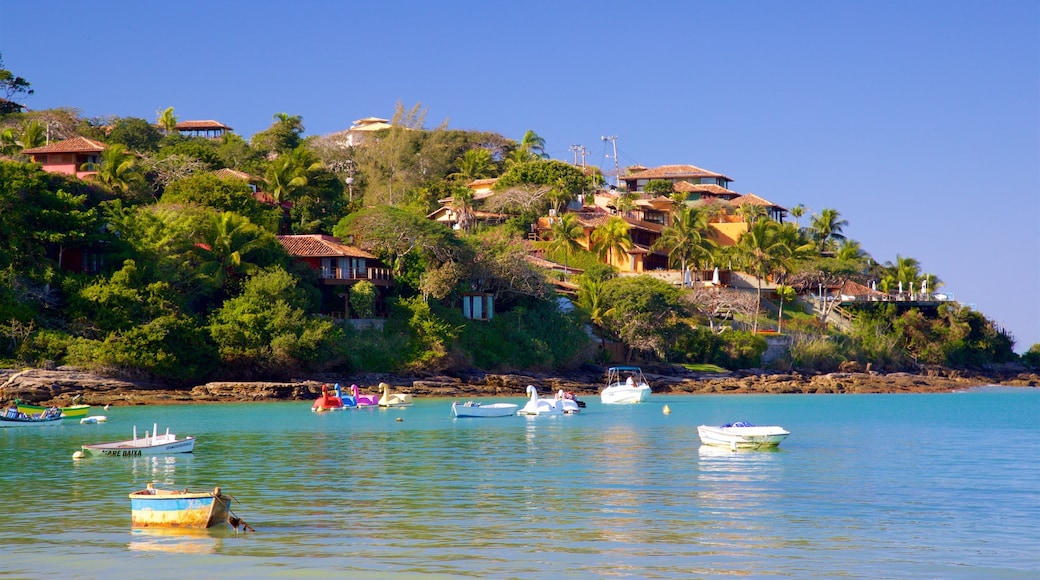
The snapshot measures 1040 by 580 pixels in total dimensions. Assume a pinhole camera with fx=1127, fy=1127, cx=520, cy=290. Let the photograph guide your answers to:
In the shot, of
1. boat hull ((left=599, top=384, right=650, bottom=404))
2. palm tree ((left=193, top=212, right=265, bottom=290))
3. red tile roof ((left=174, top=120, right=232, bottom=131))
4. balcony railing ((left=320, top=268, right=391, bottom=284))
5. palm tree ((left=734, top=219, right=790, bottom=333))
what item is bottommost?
boat hull ((left=599, top=384, right=650, bottom=404))

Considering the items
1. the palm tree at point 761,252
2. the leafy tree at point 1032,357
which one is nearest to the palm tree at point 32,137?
the palm tree at point 761,252

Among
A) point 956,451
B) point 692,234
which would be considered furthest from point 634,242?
point 956,451

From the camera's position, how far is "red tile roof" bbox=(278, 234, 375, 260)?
67625mm

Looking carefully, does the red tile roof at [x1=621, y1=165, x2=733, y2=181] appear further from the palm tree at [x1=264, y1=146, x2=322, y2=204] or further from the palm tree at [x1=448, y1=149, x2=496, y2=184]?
Result: the palm tree at [x1=264, y1=146, x2=322, y2=204]

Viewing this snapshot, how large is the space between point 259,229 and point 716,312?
3719cm

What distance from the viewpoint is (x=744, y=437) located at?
3331 cm

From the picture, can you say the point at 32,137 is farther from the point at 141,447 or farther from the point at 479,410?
the point at 141,447

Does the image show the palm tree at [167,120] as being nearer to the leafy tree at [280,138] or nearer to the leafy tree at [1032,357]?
the leafy tree at [280,138]

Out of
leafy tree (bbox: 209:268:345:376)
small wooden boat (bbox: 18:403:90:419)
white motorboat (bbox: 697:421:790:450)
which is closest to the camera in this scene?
white motorboat (bbox: 697:421:790:450)

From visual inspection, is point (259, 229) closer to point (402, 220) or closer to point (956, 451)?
point (402, 220)

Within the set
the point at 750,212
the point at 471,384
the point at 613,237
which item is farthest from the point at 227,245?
the point at 750,212

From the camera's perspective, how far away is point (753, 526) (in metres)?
20.2

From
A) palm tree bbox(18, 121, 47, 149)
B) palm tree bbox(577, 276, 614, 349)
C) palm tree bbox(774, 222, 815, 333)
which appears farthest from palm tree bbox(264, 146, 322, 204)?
palm tree bbox(774, 222, 815, 333)

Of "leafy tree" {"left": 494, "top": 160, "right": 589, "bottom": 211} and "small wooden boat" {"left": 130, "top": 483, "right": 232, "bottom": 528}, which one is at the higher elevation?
"leafy tree" {"left": 494, "top": 160, "right": 589, "bottom": 211}
